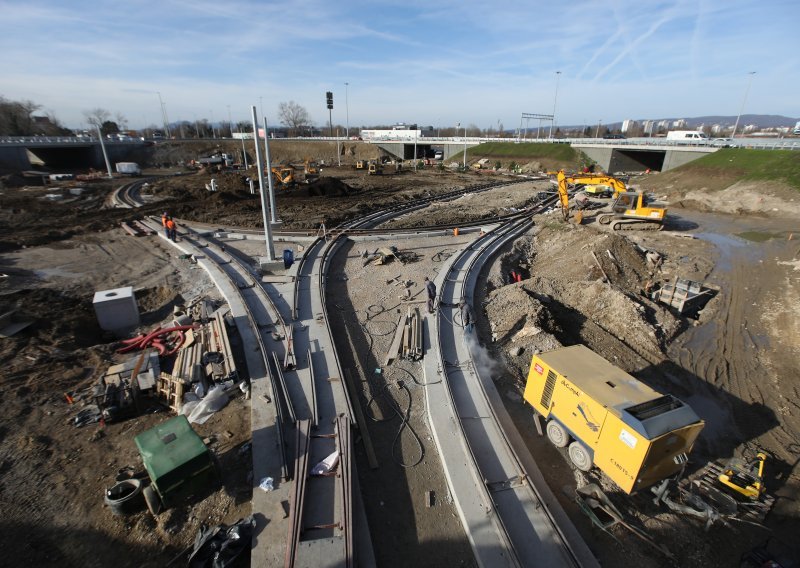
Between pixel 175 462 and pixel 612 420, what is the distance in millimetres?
7376

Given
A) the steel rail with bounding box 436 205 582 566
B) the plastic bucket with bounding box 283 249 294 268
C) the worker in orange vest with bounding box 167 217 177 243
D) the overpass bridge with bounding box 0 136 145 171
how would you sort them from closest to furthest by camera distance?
the steel rail with bounding box 436 205 582 566
the plastic bucket with bounding box 283 249 294 268
the worker in orange vest with bounding box 167 217 177 243
the overpass bridge with bounding box 0 136 145 171

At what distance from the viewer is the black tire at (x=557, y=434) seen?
8136mm

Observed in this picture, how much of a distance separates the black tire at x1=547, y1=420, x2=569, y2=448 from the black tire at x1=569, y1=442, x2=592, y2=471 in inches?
6.1

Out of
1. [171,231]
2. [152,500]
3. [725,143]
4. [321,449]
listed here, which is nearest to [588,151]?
[725,143]

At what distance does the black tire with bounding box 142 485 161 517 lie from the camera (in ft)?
20.9

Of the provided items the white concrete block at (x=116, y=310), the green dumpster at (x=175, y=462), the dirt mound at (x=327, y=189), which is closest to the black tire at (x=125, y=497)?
the green dumpster at (x=175, y=462)

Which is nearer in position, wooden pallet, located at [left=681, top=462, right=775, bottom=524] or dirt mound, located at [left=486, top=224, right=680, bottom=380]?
wooden pallet, located at [left=681, top=462, right=775, bottom=524]

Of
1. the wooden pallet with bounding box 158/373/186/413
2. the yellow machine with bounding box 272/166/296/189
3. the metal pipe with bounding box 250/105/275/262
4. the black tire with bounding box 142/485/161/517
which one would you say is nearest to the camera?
the black tire with bounding box 142/485/161/517

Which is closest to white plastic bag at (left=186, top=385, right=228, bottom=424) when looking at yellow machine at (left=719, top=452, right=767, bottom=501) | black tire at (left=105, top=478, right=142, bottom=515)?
black tire at (left=105, top=478, right=142, bottom=515)

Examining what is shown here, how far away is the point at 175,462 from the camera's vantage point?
6.36 meters

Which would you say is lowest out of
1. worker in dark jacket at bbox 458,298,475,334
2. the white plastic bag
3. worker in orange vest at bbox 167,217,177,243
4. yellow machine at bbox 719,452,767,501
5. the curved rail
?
yellow machine at bbox 719,452,767,501

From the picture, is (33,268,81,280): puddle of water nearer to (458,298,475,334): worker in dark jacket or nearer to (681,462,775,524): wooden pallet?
(458,298,475,334): worker in dark jacket

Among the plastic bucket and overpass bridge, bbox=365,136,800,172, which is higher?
overpass bridge, bbox=365,136,800,172

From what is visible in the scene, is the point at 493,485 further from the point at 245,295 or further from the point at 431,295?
the point at 245,295
